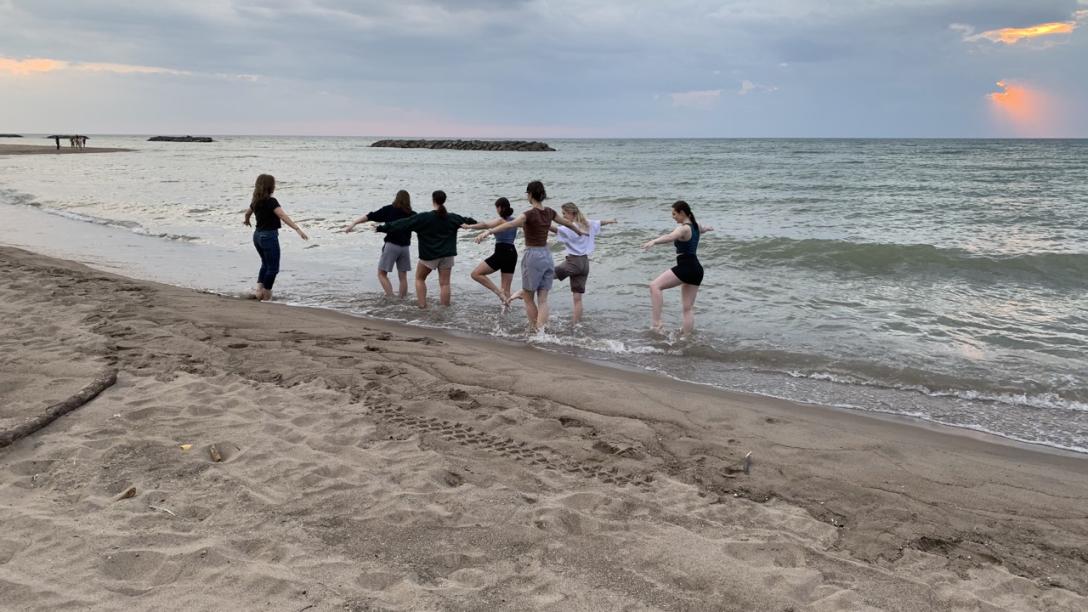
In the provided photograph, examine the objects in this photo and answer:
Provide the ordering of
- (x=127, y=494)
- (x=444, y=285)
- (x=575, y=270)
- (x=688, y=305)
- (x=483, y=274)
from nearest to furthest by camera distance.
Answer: (x=127, y=494) < (x=688, y=305) < (x=575, y=270) < (x=483, y=274) < (x=444, y=285)

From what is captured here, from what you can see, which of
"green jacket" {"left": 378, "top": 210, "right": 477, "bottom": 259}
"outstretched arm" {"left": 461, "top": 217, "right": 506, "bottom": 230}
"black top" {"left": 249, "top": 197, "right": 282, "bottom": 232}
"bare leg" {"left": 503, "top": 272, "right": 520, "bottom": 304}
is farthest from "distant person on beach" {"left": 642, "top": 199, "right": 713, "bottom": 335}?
"black top" {"left": 249, "top": 197, "right": 282, "bottom": 232}

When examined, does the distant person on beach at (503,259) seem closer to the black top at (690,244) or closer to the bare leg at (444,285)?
the bare leg at (444,285)

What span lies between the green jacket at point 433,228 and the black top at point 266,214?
1.44 metres

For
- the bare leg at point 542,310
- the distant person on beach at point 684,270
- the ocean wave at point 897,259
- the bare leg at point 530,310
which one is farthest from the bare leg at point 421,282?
the ocean wave at point 897,259

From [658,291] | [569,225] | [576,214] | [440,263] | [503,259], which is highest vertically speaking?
[576,214]

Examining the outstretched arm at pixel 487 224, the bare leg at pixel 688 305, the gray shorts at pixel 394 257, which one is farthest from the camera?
the gray shorts at pixel 394 257

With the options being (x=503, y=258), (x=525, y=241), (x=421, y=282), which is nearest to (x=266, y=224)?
(x=421, y=282)

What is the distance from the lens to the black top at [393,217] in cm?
948

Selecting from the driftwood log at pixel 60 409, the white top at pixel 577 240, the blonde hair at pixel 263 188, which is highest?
the blonde hair at pixel 263 188

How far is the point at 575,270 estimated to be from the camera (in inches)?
352

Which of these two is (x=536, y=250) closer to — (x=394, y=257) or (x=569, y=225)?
(x=569, y=225)

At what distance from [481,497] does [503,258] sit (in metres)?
5.86

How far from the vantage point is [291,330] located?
286 inches

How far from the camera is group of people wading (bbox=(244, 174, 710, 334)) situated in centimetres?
828
